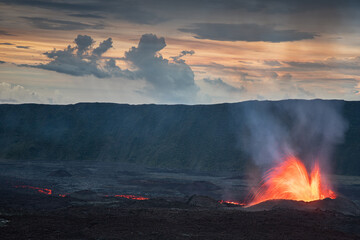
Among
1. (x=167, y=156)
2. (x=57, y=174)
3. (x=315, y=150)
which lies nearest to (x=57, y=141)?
(x=167, y=156)

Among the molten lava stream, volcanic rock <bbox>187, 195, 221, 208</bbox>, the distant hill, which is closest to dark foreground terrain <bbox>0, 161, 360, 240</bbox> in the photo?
volcanic rock <bbox>187, 195, 221, 208</bbox>

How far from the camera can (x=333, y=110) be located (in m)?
86.6

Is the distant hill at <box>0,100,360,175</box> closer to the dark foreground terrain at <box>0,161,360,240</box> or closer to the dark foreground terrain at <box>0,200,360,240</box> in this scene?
the dark foreground terrain at <box>0,161,360,240</box>

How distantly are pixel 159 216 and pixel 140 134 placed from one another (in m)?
68.6

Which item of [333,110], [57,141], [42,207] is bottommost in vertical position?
[42,207]

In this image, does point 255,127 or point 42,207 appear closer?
point 42,207

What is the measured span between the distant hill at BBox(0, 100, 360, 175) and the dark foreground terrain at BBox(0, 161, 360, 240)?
91.4 ft

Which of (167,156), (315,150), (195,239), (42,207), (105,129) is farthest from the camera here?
(105,129)

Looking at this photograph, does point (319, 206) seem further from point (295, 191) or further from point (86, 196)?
point (86, 196)

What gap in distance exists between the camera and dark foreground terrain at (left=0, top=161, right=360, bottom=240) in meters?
26.7

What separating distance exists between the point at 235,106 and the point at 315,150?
24407 mm

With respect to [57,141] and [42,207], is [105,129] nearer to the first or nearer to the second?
[57,141]

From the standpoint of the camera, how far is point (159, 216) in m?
31.8

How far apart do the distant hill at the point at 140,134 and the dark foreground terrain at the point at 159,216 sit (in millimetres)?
27872
